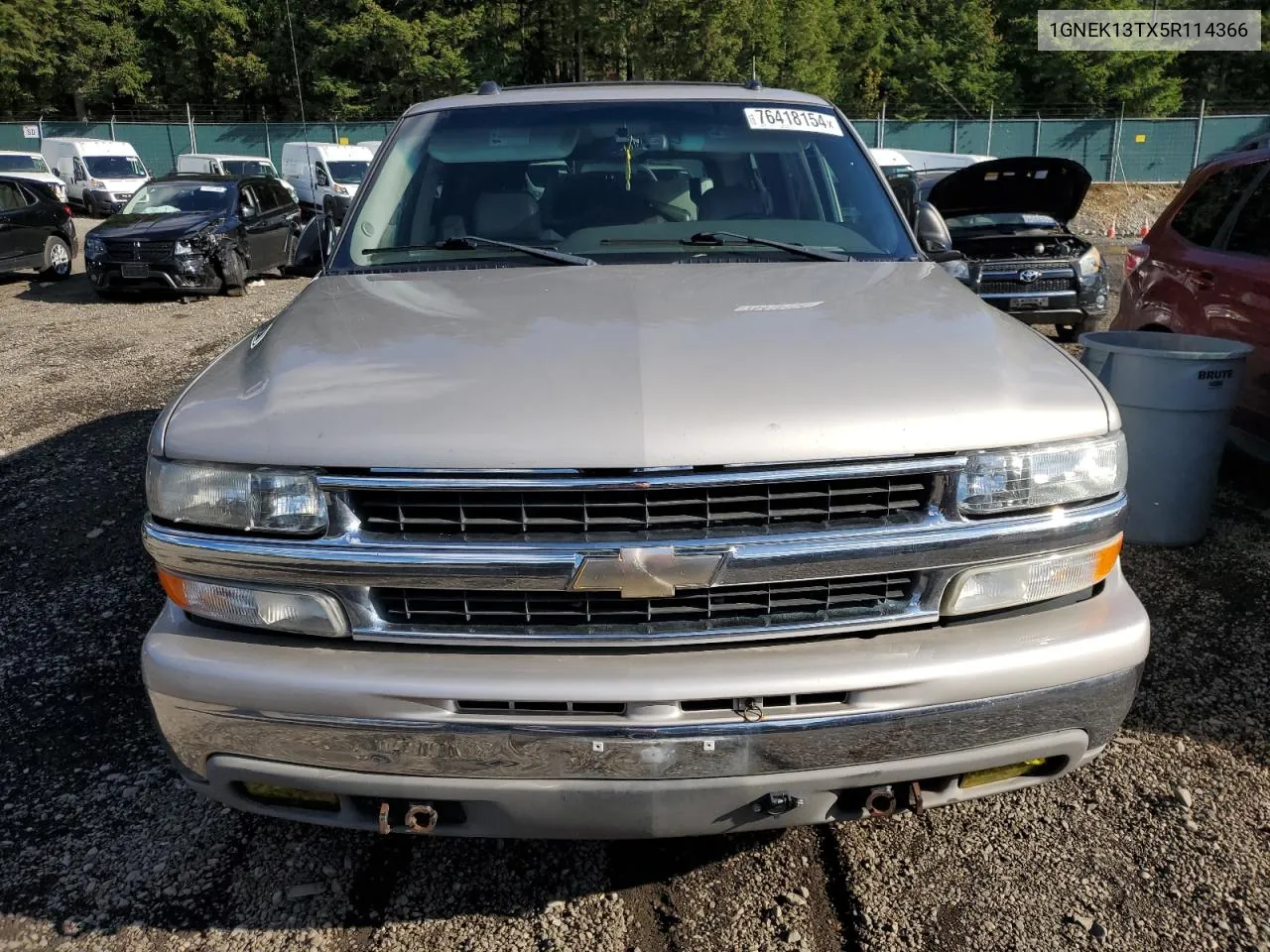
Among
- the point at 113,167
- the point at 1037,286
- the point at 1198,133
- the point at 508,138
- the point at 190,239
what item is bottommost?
the point at 1037,286

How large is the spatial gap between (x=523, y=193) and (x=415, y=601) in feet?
6.05

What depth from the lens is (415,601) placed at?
2.07 m

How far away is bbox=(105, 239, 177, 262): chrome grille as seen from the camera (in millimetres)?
12516

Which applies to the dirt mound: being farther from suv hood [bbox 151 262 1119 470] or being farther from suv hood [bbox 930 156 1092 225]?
suv hood [bbox 151 262 1119 470]

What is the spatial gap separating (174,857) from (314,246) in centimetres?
220

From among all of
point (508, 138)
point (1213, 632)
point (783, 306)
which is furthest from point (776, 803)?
point (1213, 632)

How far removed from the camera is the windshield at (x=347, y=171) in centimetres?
2280

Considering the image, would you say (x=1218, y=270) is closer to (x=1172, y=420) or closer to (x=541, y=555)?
(x=1172, y=420)

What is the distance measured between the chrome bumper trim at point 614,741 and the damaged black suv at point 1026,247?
7127 mm

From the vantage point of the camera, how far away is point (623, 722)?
196cm

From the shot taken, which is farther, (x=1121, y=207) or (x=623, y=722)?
(x=1121, y=207)

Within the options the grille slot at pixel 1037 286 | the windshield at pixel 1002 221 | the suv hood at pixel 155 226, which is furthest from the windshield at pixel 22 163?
the grille slot at pixel 1037 286

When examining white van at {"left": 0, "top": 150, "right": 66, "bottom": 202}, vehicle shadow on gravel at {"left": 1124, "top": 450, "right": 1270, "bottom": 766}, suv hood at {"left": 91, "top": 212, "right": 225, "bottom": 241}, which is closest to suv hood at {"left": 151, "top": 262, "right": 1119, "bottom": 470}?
vehicle shadow on gravel at {"left": 1124, "top": 450, "right": 1270, "bottom": 766}

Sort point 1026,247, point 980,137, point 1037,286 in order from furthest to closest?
1. point 980,137
2. point 1026,247
3. point 1037,286
